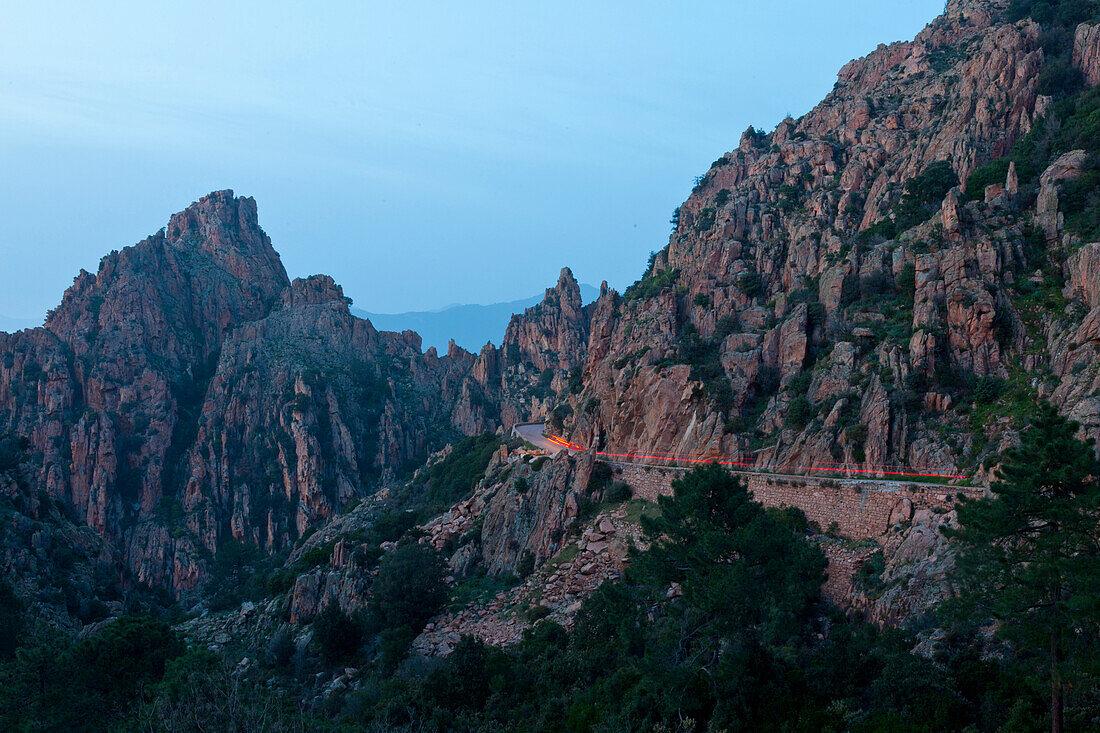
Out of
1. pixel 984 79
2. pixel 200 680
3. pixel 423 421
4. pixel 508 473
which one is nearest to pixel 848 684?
pixel 200 680

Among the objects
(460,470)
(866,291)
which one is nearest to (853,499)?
(866,291)

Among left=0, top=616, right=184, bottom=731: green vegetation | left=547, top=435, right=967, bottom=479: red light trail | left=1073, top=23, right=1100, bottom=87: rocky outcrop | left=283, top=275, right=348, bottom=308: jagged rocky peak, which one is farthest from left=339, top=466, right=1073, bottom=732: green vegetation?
left=283, top=275, right=348, bottom=308: jagged rocky peak

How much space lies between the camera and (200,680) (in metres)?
21.7

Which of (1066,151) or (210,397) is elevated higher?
(1066,151)

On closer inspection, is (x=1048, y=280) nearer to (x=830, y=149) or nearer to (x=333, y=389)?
(x=830, y=149)

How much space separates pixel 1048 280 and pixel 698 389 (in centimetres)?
1807

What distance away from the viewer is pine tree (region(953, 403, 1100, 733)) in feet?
49.2

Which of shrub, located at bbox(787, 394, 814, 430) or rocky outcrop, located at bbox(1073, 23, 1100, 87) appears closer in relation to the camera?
shrub, located at bbox(787, 394, 814, 430)

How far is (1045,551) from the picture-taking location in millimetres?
15797

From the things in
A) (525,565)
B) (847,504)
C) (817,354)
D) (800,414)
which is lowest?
(525,565)

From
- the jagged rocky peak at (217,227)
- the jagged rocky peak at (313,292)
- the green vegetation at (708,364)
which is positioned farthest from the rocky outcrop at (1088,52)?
the jagged rocky peak at (217,227)

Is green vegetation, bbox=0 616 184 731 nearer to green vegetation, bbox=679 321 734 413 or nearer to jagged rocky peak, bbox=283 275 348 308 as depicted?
green vegetation, bbox=679 321 734 413

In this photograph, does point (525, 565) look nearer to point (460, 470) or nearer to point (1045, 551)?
point (460, 470)

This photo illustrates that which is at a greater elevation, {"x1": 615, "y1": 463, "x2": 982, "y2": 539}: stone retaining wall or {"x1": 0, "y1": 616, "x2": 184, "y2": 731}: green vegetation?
{"x1": 615, "y1": 463, "x2": 982, "y2": 539}: stone retaining wall
